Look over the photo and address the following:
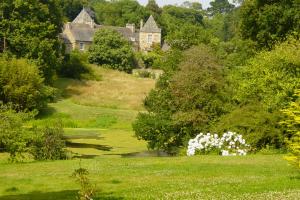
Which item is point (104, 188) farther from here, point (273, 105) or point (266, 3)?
point (266, 3)

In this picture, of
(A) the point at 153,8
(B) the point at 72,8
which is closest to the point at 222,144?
(A) the point at 153,8

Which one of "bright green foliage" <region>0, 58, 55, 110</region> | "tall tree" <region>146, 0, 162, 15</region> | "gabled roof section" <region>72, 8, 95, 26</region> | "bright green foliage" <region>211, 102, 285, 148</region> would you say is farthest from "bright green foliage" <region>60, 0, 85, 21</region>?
"bright green foliage" <region>211, 102, 285, 148</region>

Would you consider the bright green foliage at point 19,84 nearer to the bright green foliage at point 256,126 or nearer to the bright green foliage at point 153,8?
the bright green foliage at point 256,126

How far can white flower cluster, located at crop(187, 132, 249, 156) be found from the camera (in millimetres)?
29333

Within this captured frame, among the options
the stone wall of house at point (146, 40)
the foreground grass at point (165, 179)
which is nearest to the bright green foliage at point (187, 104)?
the foreground grass at point (165, 179)

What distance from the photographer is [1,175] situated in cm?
1973

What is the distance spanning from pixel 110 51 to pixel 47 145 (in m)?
58.1

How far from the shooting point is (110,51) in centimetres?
8456

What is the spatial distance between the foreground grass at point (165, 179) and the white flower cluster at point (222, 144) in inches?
217

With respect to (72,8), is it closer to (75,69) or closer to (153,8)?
(153,8)

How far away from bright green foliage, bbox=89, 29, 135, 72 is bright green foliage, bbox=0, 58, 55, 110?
31.0 meters

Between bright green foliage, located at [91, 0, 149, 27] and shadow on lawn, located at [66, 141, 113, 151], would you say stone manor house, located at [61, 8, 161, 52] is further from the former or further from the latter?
shadow on lawn, located at [66, 141, 113, 151]

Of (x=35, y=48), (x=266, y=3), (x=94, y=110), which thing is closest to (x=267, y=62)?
(x=266, y=3)

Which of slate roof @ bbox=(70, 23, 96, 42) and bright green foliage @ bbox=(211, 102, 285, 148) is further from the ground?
slate roof @ bbox=(70, 23, 96, 42)
